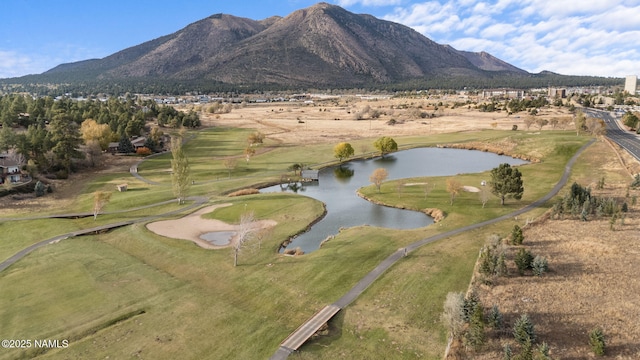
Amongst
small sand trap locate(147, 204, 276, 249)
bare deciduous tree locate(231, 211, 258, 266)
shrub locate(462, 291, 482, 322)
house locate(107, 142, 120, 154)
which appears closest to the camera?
shrub locate(462, 291, 482, 322)

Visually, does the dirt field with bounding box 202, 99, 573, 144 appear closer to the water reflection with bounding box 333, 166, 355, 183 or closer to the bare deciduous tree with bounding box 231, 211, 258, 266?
the water reflection with bounding box 333, 166, 355, 183

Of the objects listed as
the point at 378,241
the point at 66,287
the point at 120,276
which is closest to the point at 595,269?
the point at 378,241

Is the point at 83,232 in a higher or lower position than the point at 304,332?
higher

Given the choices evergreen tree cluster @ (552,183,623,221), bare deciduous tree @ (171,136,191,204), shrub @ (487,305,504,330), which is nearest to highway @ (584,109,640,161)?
evergreen tree cluster @ (552,183,623,221)

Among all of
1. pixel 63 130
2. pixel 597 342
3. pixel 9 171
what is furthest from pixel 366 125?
pixel 597 342

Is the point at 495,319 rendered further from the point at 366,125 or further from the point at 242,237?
the point at 366,125

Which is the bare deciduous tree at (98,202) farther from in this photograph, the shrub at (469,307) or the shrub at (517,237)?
the shrub at (517,237)

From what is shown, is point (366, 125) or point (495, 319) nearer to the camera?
point (495, 319)
